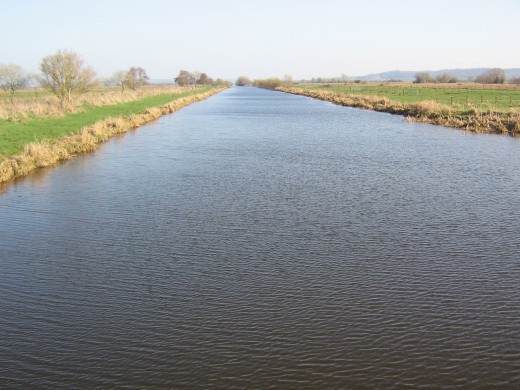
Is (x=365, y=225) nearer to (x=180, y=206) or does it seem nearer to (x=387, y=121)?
(x=180, y=206)

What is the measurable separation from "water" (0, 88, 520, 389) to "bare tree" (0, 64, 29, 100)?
3711 centimetres

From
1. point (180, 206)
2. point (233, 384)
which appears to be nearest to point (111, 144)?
point (180, 206)

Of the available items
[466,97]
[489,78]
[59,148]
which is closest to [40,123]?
[59,148]

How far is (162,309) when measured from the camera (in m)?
7.97

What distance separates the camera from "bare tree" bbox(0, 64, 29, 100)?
49062mm

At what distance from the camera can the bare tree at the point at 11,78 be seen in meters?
49.1

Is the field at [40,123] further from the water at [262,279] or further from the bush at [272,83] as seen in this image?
the bush at [272,83]

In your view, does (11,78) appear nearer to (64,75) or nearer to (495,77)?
(64,75)

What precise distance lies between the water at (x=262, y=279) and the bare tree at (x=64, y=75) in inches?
1080

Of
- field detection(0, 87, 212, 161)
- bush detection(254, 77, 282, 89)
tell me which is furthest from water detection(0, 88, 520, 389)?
bush detection(254, 77, 282, 89)

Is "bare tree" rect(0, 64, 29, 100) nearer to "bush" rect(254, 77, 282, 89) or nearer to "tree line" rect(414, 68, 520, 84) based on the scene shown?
"tree line" rect(414, 68, 520, 84)

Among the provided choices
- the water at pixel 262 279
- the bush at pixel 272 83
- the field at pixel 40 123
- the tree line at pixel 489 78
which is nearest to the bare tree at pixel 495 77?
the tree line at pixel 489 78

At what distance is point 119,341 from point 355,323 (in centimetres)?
362

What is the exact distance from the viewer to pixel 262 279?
9.06 metres
